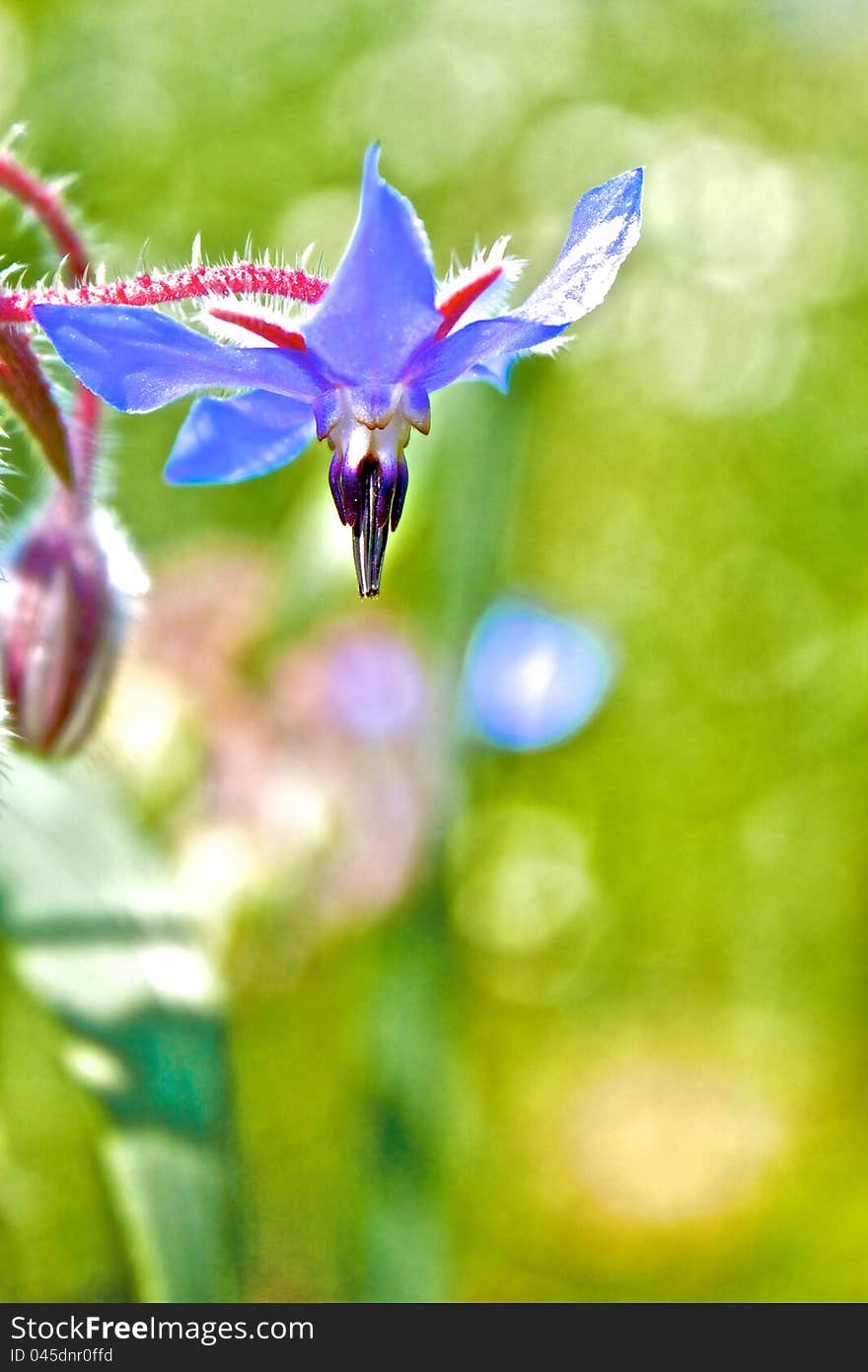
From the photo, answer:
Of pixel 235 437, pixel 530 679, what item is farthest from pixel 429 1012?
pixel 235 437

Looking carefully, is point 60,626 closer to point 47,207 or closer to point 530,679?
point 47,207

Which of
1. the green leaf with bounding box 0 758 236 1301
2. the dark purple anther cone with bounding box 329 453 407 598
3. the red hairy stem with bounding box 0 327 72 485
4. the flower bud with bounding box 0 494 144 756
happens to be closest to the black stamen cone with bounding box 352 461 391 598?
the dark purple anther cone with bounding box 329 453 407 598

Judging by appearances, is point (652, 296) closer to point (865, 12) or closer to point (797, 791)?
point (865, 12)

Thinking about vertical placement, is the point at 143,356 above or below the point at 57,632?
below

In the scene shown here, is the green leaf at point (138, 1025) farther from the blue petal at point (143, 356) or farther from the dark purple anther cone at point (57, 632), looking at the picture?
the blue petal at point (143, 356)

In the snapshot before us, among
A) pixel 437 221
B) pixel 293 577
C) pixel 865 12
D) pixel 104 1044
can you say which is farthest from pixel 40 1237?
pixel 865 12

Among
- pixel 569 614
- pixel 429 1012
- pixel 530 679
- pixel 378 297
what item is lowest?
pixel 378 297
